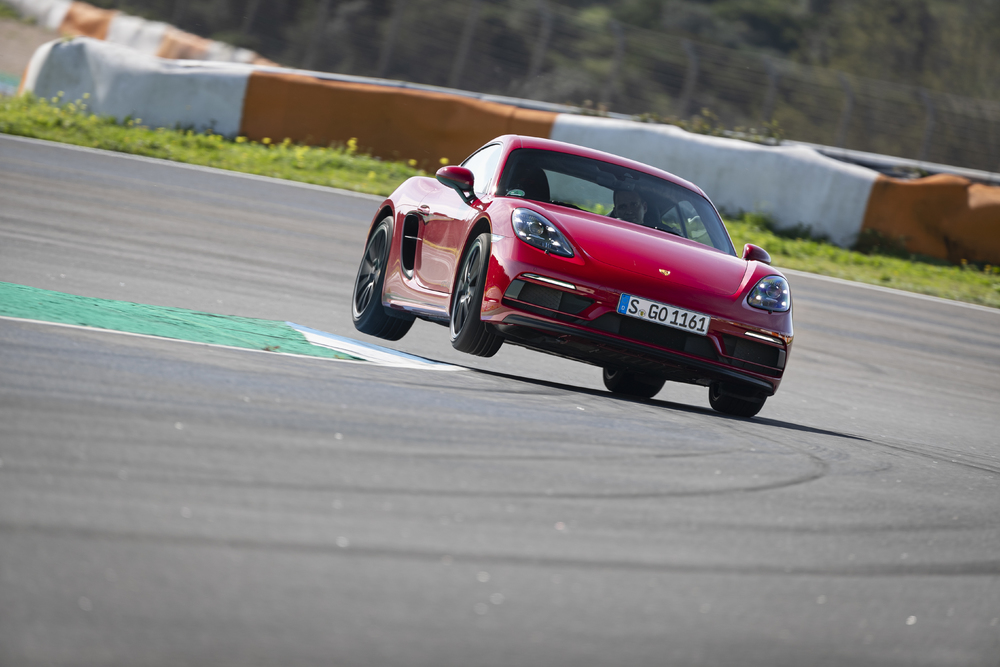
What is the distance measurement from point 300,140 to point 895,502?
44.2 feet

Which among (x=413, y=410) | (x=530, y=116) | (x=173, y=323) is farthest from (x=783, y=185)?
(x=413, y=410)

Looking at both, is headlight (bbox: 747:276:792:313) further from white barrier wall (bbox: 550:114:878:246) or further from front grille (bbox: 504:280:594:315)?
white barrier wall (bbox: 550:114:878:246)

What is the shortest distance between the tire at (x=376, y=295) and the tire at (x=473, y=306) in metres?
1.17

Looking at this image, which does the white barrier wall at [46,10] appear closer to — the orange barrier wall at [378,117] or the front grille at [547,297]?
the orange barrier wall at [378,117]

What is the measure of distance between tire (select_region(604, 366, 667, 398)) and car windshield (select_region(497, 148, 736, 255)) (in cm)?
98

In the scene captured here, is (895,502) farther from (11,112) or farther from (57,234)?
(11,112)

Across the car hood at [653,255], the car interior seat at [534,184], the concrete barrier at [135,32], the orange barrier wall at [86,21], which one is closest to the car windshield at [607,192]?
the car interior seat at [534,184]

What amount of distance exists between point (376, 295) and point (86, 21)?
27.6 metres

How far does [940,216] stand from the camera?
15477 millimetres

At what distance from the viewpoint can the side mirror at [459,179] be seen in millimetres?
6918

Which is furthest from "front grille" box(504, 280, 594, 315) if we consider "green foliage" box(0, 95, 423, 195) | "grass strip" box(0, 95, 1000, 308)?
"green foliage" box(0, 95, 423, 195)

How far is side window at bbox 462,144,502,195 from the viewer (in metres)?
7.11

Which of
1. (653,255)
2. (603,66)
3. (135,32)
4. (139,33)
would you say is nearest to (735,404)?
(653,255)

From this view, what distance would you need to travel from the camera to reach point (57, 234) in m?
9.63
